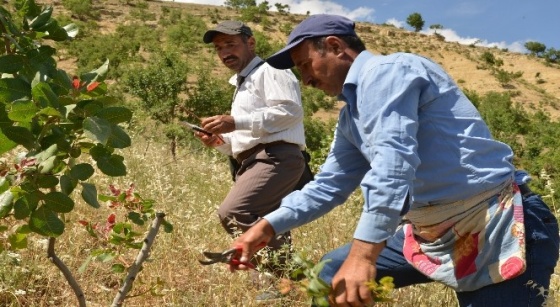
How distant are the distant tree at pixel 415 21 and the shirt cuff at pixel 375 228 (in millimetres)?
62854

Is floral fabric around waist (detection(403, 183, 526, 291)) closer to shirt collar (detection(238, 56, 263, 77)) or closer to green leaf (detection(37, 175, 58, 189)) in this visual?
green leaf (detection(37, 175, 58, 189))

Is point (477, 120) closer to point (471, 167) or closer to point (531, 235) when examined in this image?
point (471, 167)

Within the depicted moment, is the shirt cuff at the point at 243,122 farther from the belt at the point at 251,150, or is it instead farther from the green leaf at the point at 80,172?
the green leaf at the point at 80,172

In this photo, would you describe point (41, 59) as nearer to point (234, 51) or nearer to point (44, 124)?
point (44, 124)

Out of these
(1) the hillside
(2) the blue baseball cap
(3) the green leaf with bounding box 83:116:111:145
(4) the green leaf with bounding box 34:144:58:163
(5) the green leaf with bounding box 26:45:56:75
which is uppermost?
(2) the blue baseball cap

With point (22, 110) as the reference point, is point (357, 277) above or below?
below

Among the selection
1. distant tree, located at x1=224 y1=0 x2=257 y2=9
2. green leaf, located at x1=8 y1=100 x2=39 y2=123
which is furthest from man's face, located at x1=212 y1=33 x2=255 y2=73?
distant tree, located at x1=224 y1=0 x2=257 y2=9

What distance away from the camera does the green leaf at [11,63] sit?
4.25ft

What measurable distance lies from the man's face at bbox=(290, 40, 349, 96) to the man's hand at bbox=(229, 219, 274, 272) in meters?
0.46

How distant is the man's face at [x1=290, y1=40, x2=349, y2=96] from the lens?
1.73 m

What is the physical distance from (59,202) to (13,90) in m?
0.27

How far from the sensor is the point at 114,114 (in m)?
1.29

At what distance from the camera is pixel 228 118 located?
2.96 m

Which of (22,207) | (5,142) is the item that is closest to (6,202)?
(22,207)
